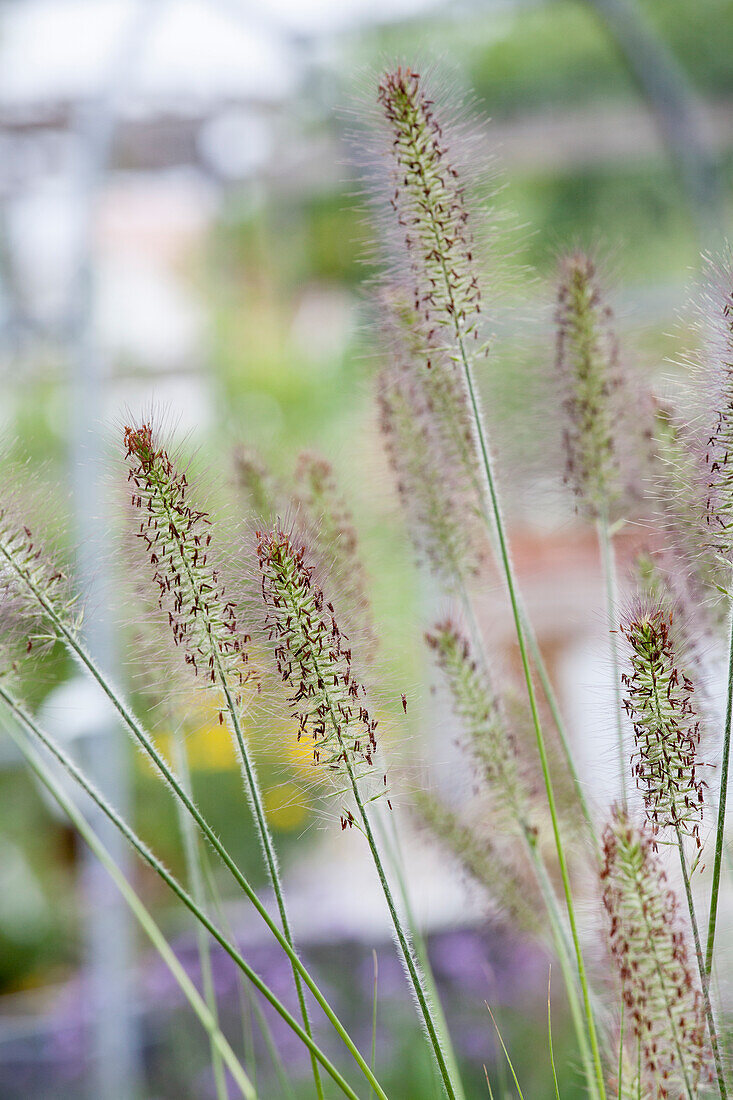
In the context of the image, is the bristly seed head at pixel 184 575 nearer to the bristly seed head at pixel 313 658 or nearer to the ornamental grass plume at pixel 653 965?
the bristly seed head at pixel 313 658

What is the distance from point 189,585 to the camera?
25cm

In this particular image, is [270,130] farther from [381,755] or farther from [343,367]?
[381,755]

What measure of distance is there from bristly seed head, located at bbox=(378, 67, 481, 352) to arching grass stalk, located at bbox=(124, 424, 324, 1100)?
0.09 meters

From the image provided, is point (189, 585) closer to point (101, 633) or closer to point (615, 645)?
point (615, 645)

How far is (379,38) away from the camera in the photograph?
145cm

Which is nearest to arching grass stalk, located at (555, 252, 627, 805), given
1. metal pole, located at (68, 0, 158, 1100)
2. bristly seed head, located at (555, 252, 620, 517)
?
bristly seed head, located at (555, 252, 620, 517)

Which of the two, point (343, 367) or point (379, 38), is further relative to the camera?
point (343, 367)

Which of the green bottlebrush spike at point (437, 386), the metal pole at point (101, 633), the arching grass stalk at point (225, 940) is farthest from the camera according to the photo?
the metal pole at point (101, 633)

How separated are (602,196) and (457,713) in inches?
53.0

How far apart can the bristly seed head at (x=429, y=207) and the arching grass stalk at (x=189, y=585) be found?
89mm

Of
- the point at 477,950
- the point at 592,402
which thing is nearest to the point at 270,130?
the point at 477,950

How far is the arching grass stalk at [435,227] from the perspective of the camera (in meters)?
0.28

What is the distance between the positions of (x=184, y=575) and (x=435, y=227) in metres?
0.12

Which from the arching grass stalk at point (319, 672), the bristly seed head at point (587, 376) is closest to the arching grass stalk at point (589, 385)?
the bristly seed head at point (587, 376)
